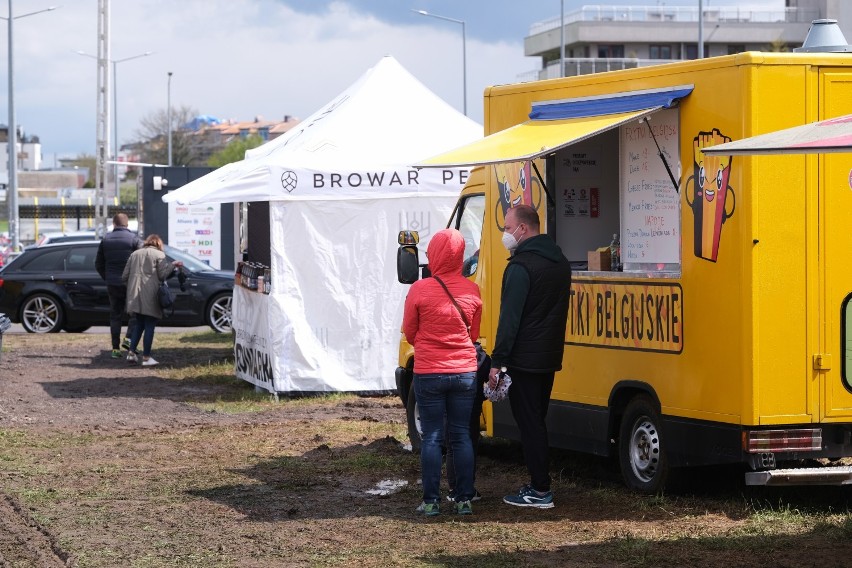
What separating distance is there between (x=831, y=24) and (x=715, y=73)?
4.96ft

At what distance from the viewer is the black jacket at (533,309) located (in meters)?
8.07

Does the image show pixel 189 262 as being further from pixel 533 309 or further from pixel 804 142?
pixel 804 142

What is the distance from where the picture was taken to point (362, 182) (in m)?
14.7

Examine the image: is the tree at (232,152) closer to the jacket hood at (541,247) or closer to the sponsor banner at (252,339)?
the sponsor banner at (252,339)

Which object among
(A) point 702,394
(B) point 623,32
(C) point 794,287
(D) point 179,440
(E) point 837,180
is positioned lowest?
(D) point 179,440

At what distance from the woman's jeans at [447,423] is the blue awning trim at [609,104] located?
1931mm

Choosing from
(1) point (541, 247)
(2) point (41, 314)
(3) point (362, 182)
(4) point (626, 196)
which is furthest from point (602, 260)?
(2) point (41, 314)

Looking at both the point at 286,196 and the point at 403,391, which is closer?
the point at 403,391

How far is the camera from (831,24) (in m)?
8.84

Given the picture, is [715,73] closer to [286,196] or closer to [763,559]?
[763,559]

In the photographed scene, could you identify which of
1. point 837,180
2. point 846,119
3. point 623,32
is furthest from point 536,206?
point 623,32

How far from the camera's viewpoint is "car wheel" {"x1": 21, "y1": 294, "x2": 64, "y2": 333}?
22453 millimetres

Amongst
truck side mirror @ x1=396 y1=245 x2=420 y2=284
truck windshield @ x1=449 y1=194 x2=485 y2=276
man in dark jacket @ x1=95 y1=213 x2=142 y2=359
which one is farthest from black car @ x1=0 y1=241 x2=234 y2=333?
truck side mirror @ x1=396 y1=245 x2=420 y2=284

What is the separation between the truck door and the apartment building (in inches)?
2763
